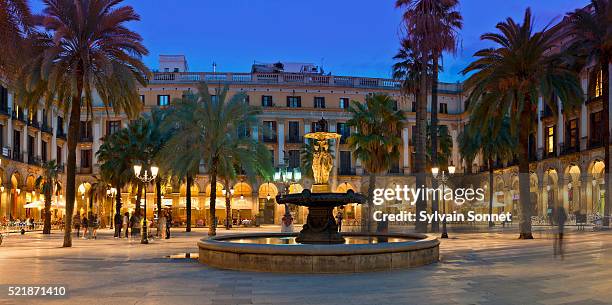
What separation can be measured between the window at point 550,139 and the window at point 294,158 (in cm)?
2735

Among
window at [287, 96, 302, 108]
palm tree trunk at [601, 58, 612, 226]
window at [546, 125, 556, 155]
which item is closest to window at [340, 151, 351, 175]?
window at [287, 96, 302, 108]

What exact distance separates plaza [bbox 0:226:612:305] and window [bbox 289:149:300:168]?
53074 millimetres

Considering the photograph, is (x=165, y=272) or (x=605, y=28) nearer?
(x=165, y=272)

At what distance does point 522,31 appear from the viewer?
104ft

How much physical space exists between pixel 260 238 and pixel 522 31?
16.8 meters

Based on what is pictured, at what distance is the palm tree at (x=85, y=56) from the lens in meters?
25.9

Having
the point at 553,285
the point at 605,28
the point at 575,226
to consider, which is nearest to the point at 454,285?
the point at 553,285

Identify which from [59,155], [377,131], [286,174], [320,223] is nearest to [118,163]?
[377,131]

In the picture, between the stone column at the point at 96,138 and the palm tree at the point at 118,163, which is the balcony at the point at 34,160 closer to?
the palm tree at the point at 118,163

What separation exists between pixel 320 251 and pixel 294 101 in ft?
188

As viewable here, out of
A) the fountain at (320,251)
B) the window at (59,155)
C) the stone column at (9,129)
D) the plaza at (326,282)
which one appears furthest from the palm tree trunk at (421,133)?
the window at (59,155)

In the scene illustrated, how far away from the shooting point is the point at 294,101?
238 feet

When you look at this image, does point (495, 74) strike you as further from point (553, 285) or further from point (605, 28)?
point (553, 285)

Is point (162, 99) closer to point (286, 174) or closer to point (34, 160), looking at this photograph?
point (286, 174)
